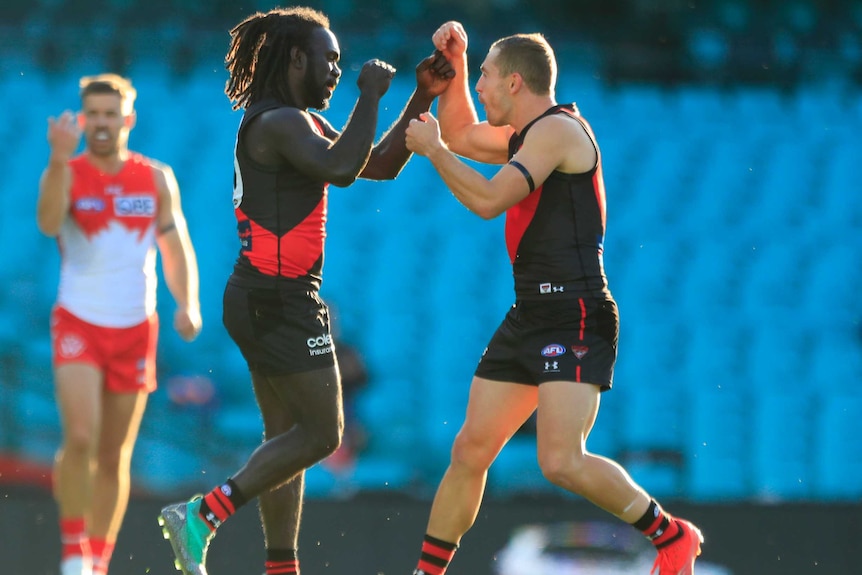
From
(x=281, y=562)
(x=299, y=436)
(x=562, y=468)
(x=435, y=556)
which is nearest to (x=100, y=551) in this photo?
(x=281, y=562)

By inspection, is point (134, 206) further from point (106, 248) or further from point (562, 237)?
point (562, 237)

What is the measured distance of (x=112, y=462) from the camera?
5.46 metres

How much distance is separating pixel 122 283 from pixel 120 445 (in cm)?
68

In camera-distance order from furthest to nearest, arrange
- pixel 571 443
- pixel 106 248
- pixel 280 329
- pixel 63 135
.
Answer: pixel 106 248, pixel 63 135, pixel 280 329, pixel 571 443

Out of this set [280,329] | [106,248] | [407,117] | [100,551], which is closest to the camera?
[280,329]

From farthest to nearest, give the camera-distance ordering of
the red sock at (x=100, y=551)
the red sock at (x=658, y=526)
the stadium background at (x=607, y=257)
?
the stadium background at (x=607, y=257), the red sock at (x=100, y=551), the red sock at (x=658, y=526)

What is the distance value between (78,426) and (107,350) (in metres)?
0.34

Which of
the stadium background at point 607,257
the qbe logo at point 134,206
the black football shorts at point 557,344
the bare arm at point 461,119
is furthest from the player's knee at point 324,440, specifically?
the stadium background at point 607,257

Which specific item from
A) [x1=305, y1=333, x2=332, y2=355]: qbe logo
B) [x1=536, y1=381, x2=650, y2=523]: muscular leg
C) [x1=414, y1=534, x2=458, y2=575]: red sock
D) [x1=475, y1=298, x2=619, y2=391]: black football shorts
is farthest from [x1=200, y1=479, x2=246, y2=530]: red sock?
[x1=536, y1=381, x2=650, y2=523]: muscular leg

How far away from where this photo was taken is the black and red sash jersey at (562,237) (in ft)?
14.9

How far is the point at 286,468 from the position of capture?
4.47 meters

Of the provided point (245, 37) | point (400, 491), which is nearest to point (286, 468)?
point (245, 37)

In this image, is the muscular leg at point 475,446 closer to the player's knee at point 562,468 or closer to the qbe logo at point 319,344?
the player's knee at point 562,468

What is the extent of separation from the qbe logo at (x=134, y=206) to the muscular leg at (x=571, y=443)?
82.3 inches
